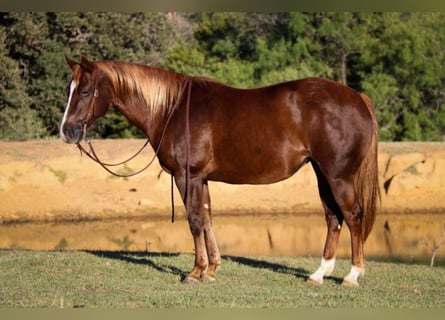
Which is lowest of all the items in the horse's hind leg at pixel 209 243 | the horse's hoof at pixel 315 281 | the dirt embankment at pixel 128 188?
the dirt embankment at pixel 128 188

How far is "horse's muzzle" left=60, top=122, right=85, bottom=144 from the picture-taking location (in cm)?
793

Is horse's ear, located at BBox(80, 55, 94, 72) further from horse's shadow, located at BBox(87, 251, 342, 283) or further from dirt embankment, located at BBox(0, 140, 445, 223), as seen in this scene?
dirt embankment, located at BBox(0, 140, 445, 223)

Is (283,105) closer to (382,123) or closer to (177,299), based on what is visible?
(177,299)

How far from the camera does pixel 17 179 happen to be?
68.2 ft

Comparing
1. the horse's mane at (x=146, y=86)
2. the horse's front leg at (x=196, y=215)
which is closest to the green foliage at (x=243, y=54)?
the horse's mane at (x=146, y=86)

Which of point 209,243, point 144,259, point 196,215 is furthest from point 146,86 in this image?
point 144,259

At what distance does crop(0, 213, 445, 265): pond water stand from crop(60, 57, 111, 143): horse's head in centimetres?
642

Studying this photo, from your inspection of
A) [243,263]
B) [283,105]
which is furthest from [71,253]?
[283,105]

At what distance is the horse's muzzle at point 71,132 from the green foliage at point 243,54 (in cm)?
1803

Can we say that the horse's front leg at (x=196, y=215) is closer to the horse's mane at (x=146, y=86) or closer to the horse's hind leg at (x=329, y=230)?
the horse's mane at (x=146, y=86)

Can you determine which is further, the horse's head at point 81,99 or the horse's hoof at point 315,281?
the horse's hoof at point 315,281

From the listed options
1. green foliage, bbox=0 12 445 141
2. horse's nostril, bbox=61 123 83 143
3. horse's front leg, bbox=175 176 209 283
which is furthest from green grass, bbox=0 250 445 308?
green foliage, bbox=0 12 445 141

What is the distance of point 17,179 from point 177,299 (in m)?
14.9

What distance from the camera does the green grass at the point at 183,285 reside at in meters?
6.88
